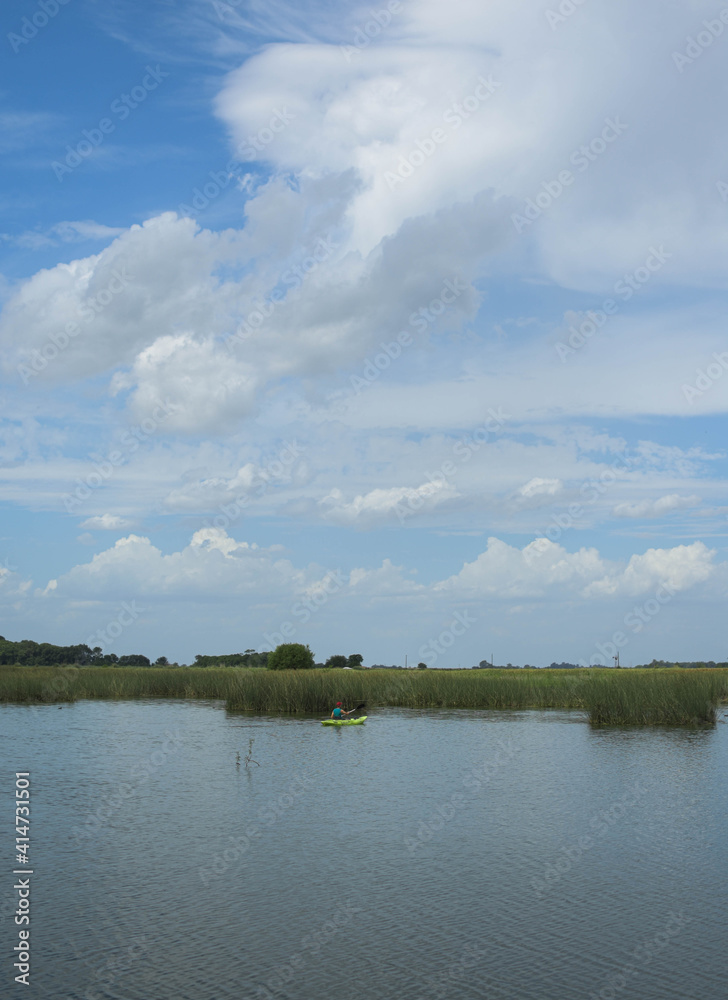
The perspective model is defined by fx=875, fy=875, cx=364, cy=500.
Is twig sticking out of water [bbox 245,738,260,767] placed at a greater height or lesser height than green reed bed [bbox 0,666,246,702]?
lesser

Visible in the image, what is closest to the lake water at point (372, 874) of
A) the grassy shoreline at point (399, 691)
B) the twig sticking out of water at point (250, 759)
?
the twig sticking out of water at point (250, 759)

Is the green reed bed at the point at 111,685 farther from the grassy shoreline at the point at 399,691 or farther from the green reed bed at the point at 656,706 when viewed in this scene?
the green reed bed at the point at 656,706

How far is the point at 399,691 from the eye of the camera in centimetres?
4300

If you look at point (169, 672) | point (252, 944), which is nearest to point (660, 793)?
point (252, 944)

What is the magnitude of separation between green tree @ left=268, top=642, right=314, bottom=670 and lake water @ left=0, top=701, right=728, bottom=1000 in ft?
138

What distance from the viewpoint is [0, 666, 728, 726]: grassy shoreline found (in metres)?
32.8

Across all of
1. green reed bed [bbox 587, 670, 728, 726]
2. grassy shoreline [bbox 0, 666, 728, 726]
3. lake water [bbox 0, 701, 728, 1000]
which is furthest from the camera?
grassy shoreline [bbox 0, 666, 728, 726]

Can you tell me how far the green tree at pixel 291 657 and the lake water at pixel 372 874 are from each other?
4195 centimetres

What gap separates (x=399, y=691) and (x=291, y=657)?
24.7 m

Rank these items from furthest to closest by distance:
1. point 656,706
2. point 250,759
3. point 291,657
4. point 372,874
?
1. point 291,657
2. point 656,706
3. point 250,759
4. point 372,874

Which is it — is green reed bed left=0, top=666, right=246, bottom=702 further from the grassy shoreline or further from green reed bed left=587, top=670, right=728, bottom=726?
green reed bed left=587, top=670, right=728, bottom=726

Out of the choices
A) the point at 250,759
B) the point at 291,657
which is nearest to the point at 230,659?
the point at 291,657

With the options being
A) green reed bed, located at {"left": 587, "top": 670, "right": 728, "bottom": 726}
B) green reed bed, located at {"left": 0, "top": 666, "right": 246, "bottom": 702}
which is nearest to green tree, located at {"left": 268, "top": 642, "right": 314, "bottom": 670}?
green reed bed, located at {"left": 0, "top": 666, "right": 246, "bottom": 702}

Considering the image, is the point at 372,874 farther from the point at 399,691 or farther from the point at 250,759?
the point at 399,691
